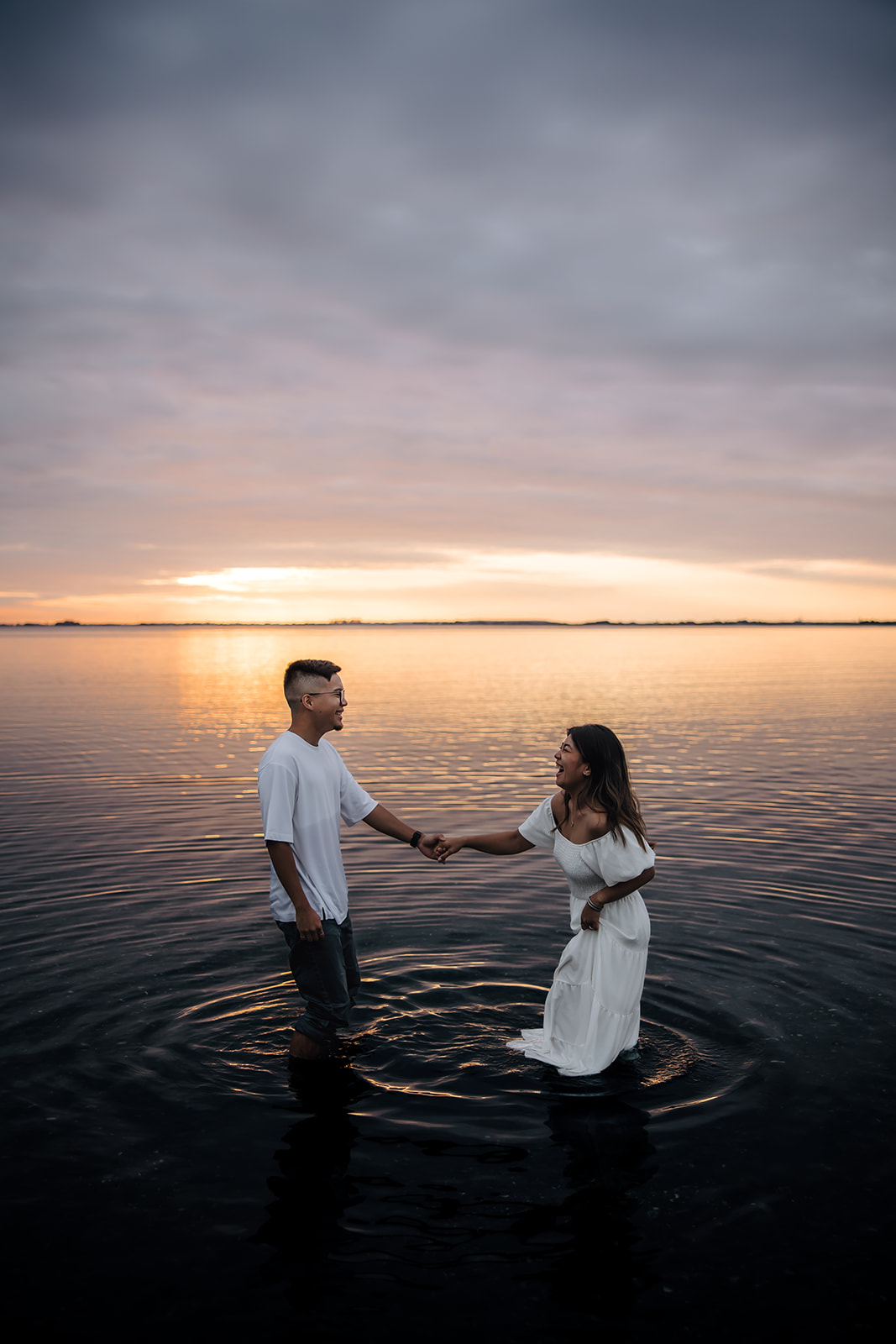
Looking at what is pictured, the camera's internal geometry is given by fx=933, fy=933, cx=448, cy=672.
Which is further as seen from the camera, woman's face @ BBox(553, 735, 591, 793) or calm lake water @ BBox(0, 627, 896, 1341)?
woman's face @ BBox(553, 735, 591, 793)

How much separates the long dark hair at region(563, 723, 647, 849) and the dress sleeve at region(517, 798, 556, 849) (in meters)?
0.57

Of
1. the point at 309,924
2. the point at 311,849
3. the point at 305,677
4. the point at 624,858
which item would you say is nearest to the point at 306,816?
the point at 311,849

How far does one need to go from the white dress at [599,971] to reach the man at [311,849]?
1666 millimetres

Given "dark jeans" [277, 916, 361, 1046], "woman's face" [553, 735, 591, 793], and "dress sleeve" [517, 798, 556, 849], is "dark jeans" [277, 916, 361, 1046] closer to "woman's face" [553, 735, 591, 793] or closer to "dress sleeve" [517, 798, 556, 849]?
"dress sleeve" [517, 798, 556, 849]

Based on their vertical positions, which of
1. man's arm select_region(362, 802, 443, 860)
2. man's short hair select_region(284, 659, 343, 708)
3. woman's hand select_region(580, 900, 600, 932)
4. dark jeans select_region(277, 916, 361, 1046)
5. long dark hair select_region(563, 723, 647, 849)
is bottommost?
dark jeans select_region(277, 916, 361, 1046)

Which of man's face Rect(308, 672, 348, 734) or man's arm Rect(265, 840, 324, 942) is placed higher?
man's face Rect(308, 672, 348, 734)

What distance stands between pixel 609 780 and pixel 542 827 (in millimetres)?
882

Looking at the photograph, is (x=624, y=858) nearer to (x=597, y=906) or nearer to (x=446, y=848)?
(x=597, y=906)

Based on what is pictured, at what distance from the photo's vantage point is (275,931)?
36.1ft

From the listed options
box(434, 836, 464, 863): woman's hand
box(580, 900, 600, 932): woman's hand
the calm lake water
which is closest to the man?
the calm lake water

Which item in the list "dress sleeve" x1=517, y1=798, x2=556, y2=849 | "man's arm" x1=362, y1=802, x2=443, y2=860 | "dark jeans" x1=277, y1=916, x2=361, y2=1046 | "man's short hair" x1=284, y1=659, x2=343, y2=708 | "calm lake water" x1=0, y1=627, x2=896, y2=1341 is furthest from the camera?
"man's arm" x1=362, y1=802, x2=443, y2=860

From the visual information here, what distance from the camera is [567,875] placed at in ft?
23.7

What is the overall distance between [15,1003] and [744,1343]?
22.5 ft

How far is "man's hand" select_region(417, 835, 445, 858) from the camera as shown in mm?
8711
